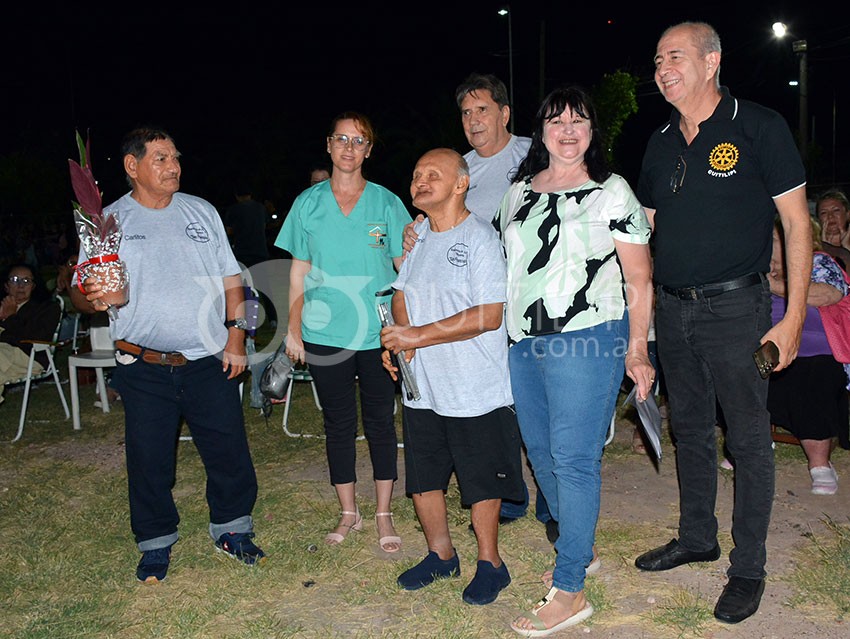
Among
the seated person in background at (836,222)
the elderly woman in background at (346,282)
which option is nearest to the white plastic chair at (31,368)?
the elderly woman in background at (346,282)

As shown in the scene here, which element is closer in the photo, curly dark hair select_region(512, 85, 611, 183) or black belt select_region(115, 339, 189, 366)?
curly dark hair select_region(512, 85, 611, 183)

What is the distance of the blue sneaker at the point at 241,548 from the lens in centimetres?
393

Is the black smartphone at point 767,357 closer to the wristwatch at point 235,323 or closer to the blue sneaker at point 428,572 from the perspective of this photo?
the blue sneaker at point 428,572

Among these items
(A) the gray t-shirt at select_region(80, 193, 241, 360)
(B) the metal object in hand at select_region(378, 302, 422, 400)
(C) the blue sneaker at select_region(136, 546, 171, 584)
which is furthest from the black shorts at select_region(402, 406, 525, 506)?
(C) the blue sneaker at select_region(136, 546, 171, 584)

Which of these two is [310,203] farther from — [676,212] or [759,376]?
[759,376]

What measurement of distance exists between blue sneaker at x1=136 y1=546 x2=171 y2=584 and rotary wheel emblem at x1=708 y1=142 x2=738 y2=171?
2998 millimetres

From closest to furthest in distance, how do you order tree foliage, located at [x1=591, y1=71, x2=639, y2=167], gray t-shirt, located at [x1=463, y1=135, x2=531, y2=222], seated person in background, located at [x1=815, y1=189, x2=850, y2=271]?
1. gray t-shirt, located at [x1=463, y1=135, x2=531, y2=222]
2. seated person in background, located at [x1=815, y1=189, x2=850, y2=271]
3. tree foliage, located at [x1=591, y1=71, x2=639, y2=167]

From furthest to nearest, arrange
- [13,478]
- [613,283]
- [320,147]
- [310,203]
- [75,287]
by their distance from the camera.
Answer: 1. [320,147]
2. [13,478]
3. [310,203]
4. [75,287]
5. [613,283]

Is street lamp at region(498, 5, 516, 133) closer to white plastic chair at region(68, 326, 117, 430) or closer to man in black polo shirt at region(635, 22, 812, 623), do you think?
white plastic chair at region(68, 326, 117, 430)

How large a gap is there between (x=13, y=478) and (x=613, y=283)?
4523mm

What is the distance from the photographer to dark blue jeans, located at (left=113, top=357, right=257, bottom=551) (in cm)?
371

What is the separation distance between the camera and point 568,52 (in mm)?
38750

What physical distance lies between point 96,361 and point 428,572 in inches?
167

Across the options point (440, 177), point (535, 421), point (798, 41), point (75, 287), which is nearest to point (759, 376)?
point (535, 421)
